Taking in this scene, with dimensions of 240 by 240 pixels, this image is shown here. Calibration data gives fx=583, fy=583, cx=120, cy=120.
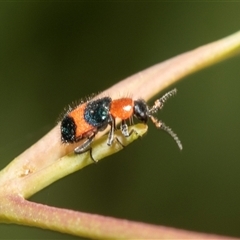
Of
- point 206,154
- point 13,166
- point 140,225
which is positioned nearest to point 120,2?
point 206,154

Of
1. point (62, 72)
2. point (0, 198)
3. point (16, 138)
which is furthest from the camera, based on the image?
point (62, 72)

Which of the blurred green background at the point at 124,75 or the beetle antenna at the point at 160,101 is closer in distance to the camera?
the beetle antenna at the point at 160,101

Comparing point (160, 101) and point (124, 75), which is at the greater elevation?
point (124, 75)

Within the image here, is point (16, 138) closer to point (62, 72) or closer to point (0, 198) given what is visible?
point (62, 72)

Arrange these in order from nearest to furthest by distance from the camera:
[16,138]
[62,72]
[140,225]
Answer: [140,225] → [16,138] → [62,72]

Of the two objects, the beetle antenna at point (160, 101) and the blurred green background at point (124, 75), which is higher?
the blurred green background at point (124, 75)

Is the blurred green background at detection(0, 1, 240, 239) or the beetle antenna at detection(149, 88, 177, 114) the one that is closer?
the beetle antenna at detection(149, 88, 177, 114)

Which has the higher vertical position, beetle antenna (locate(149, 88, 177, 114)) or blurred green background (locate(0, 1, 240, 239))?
blurred green background (locate(0, 1, 240, 239))

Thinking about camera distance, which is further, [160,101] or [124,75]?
[124,75]
